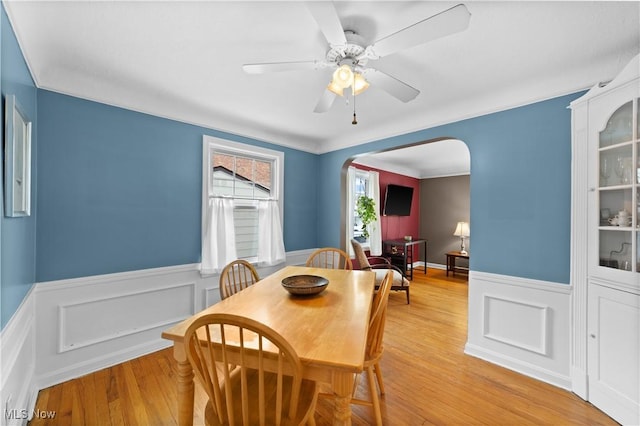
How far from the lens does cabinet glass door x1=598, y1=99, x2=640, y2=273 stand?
174 cm

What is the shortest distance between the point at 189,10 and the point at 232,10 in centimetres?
23

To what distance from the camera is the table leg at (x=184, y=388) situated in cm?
119

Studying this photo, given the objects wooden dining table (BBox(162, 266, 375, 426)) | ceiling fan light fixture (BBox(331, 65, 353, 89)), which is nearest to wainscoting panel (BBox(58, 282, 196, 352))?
wooden dining table (BBox(162, 266, 375, 426))

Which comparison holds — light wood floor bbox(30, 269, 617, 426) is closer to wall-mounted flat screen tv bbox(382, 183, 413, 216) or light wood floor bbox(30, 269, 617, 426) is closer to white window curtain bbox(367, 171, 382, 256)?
white window curtain bbox(367, 171, 382, 256)

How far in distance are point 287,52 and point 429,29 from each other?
96 centimetres

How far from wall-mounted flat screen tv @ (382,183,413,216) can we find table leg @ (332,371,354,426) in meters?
4.91

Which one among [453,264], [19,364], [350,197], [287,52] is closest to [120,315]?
[19,364]

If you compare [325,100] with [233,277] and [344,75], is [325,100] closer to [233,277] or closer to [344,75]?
[344,75]

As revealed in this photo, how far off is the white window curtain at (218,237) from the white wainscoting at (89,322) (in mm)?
200

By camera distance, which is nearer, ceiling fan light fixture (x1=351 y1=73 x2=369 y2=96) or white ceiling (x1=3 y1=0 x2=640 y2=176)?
white ceiling (x1=3 y1=0 x2=640 y2=176)

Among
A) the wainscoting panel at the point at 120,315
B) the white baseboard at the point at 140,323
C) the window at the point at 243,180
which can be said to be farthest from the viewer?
the window at the point at 243,180

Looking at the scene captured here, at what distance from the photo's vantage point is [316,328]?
51.3 inches

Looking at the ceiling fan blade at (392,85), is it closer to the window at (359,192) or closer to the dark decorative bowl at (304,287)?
the dark decorative bowl at (304,287)

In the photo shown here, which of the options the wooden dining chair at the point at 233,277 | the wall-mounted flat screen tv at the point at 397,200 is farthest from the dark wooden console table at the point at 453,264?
the wooden dining chair at the point at 233,277
